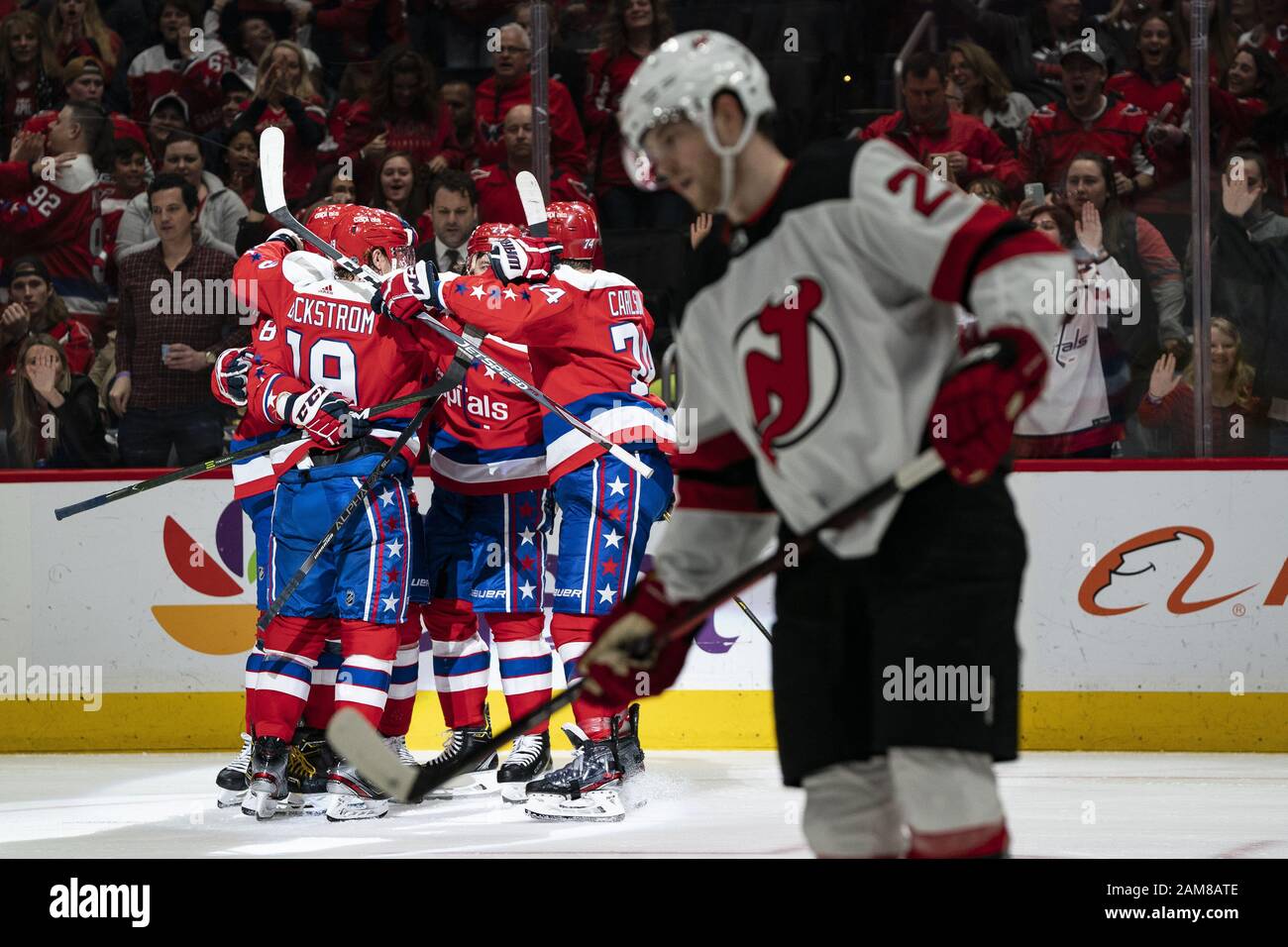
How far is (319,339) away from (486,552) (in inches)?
29.2

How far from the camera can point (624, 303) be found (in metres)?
4.42

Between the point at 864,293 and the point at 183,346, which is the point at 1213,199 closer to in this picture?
the point at 183,346

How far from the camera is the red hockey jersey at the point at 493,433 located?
4.58 metres

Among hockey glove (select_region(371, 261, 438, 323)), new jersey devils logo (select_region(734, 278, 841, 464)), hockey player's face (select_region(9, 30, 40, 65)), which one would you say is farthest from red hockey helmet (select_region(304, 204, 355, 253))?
new jersey devils logo (select_region(734, 278, 841, 464))

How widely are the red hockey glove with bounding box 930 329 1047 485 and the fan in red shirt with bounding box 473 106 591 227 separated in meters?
3.63

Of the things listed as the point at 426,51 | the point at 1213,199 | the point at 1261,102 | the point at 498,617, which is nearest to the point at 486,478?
the point at 498,617

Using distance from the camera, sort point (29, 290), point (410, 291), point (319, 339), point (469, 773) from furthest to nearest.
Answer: point (29, 290) < point (469, 773) < point (319, 339) < point (410, 291)

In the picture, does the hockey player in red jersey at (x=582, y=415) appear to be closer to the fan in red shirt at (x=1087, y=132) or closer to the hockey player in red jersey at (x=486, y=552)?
the hockey player in red jersey at (x=486, y=552)

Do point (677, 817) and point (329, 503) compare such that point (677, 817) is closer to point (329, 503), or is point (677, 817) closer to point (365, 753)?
point (329, 503)

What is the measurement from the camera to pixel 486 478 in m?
4.59

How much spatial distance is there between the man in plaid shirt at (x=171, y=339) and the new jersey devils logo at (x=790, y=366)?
3.49m

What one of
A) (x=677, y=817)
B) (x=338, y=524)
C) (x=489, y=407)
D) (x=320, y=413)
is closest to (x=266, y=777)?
(x=338, y=524)

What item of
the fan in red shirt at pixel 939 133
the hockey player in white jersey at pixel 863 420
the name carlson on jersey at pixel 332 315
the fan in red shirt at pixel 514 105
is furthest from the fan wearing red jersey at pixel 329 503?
the hockey player in white jersey at pixel 863 420

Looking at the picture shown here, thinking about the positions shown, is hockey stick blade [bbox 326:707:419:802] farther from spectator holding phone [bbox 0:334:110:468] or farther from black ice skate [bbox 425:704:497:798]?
spectator holding phone [bbox 0:334:110:468]
